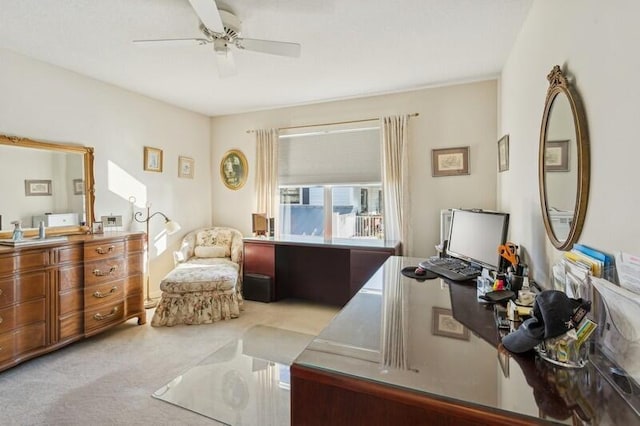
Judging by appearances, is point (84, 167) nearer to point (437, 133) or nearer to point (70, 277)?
point (70, 277)

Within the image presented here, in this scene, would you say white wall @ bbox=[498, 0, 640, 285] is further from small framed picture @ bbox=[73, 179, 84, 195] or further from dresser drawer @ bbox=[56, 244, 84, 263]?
small framed picture @ bbox=[73, 179, 84, 195]

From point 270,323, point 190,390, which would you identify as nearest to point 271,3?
point 190,390

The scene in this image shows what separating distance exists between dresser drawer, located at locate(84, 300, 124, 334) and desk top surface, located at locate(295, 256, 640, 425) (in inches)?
101

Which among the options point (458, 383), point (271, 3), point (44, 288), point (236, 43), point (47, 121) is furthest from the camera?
point (47, 121)

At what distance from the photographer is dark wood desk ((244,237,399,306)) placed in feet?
12.2

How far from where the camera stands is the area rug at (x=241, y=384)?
6.15 feet

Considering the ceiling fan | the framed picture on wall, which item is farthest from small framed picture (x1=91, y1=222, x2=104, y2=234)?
the ceiling fan

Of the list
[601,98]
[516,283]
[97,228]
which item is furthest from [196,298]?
[601,98]

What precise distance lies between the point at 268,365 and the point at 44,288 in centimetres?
182

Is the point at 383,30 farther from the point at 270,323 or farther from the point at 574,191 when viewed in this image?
the point at 270,323

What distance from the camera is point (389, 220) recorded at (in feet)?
12.0

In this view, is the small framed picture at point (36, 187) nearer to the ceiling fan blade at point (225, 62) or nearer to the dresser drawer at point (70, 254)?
the dresser drawer at point (70, 254)

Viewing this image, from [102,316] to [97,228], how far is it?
0.90 meters

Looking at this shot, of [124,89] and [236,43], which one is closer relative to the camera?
[236,43]
